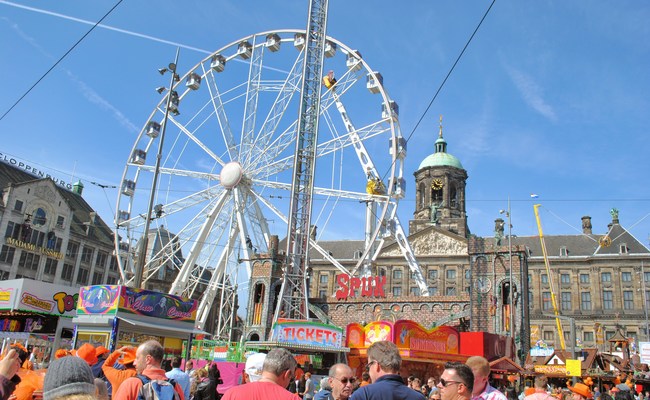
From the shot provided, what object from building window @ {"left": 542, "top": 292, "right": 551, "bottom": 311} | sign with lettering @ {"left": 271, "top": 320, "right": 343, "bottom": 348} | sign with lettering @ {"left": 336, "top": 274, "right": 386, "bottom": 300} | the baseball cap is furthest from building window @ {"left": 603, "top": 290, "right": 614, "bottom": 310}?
the baseball cap

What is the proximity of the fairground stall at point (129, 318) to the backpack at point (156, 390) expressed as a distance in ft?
46.1

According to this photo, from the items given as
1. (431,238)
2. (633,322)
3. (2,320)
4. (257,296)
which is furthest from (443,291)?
(2,320)

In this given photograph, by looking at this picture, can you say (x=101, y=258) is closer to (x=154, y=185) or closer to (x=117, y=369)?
(x=154, y=185)

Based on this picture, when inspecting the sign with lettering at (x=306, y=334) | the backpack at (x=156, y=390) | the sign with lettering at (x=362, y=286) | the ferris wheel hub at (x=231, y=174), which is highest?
the ferris wheel hub at (x=231, y=174)

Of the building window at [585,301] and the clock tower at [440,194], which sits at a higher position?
the clock tower at [440,194]

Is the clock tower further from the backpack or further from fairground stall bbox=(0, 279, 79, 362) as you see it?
the backpack

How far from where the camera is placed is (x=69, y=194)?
212 ft

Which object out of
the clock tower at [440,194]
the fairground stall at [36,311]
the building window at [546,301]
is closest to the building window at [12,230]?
the fairground stall at [36,311]

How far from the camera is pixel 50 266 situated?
2231 inches

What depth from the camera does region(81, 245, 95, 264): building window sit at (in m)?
61.1

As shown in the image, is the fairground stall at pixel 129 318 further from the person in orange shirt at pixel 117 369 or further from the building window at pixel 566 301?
the building window at pixel 566 301

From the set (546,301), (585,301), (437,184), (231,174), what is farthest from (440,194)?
(231,174)

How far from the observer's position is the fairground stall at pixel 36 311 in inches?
861

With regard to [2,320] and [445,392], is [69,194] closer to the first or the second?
[2,320]
